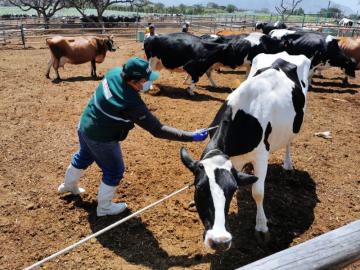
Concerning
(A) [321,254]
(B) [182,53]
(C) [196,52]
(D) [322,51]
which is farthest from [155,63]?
(A) [321,254]

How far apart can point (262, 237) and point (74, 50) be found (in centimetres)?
927

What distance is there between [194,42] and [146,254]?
7.73 metres

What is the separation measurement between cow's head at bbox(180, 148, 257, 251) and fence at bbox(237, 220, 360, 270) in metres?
0.94

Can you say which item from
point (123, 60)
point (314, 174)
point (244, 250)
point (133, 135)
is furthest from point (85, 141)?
point (123, 60)

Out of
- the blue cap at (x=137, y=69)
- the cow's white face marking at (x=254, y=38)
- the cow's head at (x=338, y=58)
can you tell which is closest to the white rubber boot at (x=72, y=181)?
the blue cap at (x=137, y=69)

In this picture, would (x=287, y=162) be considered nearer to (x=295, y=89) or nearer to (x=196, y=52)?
(x=295, y=89)

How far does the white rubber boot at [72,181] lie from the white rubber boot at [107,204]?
0.42 metres

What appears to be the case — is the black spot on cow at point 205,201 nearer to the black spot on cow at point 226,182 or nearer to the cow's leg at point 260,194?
the black spot on cow at point 226,182

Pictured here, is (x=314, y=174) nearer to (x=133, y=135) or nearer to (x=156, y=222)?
(x=156, y=222)

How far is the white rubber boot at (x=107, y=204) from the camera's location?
→ 3971 millimetres

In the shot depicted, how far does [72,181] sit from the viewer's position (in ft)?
14.2

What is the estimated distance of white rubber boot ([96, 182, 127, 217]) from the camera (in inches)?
156

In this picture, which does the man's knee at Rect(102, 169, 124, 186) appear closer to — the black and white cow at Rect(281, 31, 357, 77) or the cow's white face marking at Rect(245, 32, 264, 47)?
the cow's white face marking at Rect(245, 32, 264, 47)

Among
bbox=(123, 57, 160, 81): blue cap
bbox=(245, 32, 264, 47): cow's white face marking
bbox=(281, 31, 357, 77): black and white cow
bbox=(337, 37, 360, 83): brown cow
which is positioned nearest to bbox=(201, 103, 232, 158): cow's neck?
bbox=(123, 57, 160, 81): blue cap
